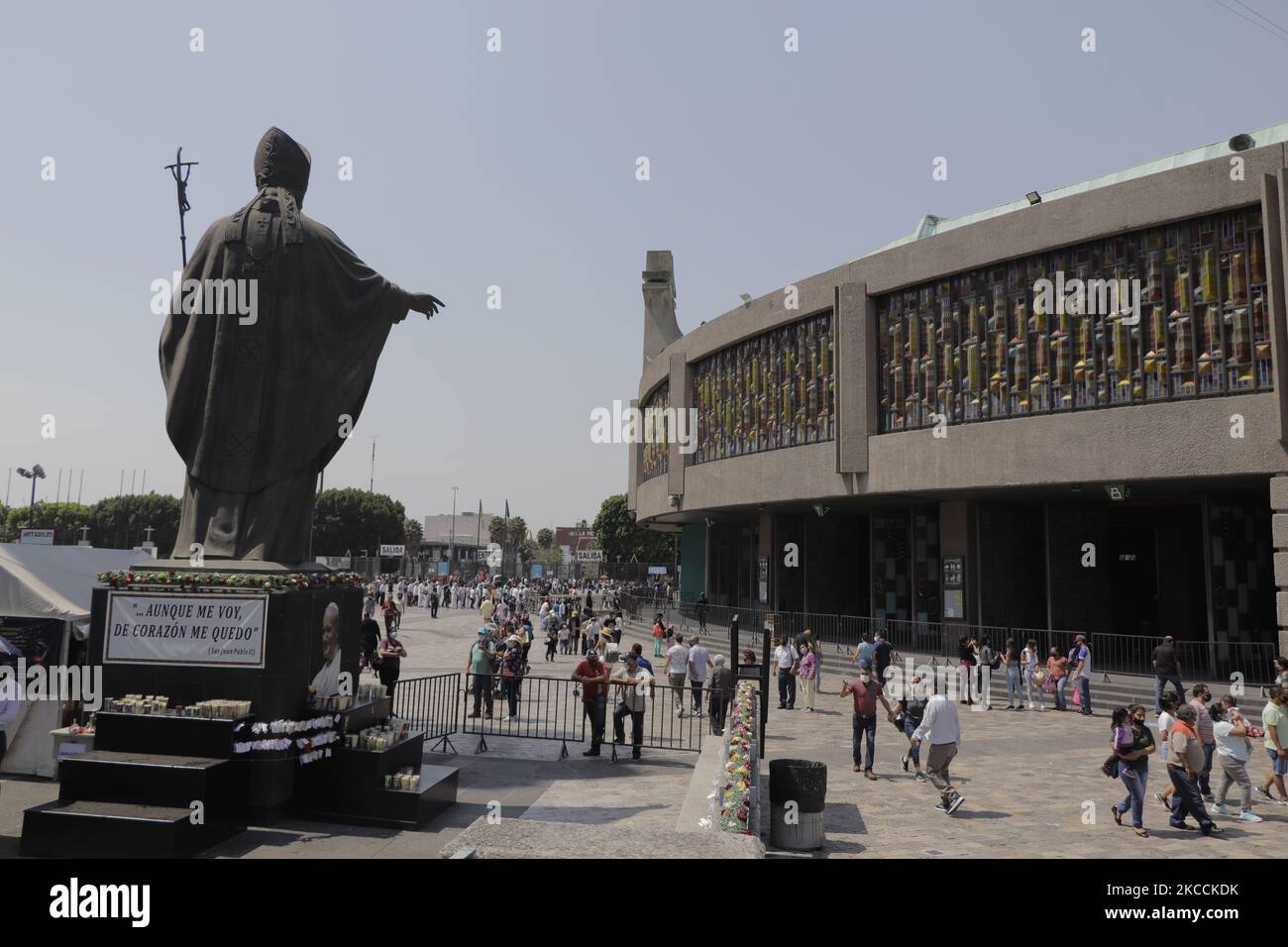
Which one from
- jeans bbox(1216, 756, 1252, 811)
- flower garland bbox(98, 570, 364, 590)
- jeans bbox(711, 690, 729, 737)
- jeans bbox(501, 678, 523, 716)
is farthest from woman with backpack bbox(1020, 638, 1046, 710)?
flower garland bbox(98, 570, 364, 590)

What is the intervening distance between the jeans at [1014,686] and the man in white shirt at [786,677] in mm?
4872

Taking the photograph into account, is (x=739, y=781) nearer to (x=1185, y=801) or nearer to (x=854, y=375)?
(x=1185, y=801)

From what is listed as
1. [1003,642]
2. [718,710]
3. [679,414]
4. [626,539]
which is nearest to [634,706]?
[718,710]

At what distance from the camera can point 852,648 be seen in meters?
27.0

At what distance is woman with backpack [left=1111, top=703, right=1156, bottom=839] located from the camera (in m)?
9.60

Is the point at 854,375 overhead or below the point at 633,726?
overhead

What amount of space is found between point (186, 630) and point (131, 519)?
89153 millimetres

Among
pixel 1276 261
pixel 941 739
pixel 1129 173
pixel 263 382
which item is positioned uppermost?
pixel 1129 173

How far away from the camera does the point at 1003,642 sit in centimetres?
2428

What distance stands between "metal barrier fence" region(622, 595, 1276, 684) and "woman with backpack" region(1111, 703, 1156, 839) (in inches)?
362

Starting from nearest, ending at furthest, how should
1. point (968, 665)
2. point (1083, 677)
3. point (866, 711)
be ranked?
point (866, 711) → point (1083, 677) → point (968, 665)

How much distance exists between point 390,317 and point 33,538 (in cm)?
2913
